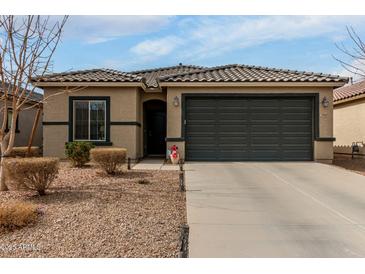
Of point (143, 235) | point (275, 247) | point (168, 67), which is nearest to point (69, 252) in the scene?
point (143, 235)

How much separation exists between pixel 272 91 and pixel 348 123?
597 cm

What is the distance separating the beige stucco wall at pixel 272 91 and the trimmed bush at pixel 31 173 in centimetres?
737

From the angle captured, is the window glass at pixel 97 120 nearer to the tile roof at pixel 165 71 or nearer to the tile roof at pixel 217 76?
the tile roof at pixel 217 76

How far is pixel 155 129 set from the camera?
18.5 m

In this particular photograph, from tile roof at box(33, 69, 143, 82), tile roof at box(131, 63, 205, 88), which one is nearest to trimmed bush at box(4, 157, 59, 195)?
tile roof at box(33, 69, 143, 82)

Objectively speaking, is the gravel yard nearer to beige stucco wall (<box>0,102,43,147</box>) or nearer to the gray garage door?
the gray garage door

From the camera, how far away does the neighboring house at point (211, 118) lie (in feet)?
47.6

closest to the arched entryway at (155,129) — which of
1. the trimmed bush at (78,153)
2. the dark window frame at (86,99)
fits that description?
the dark window frame at (86,99)

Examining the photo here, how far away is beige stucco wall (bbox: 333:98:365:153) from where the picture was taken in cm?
1689

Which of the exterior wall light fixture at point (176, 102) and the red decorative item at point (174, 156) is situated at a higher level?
the exterior wall light fixture at point (176, 102)

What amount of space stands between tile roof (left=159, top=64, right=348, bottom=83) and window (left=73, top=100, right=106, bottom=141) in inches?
112

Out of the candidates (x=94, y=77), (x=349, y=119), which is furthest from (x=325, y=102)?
(x=94, y=77)

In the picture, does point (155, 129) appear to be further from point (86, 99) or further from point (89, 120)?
point (86, 99)

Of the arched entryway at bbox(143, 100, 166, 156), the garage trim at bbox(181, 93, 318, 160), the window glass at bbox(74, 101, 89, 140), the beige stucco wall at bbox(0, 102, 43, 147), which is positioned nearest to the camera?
the garage trim at bbox(181, 93, 318, 160)
